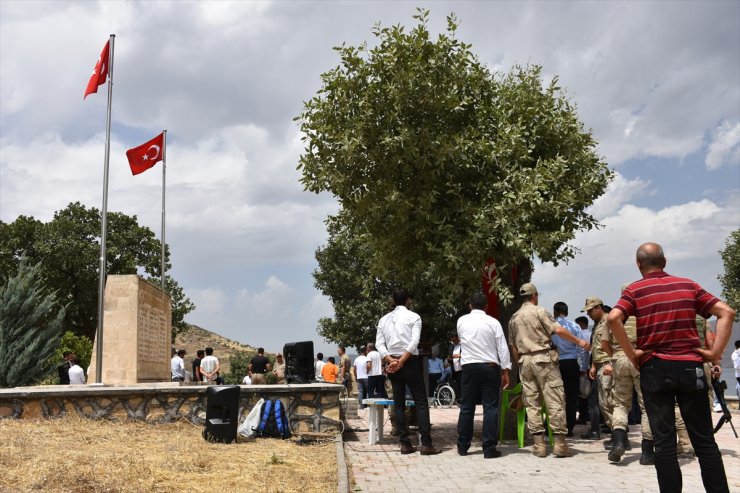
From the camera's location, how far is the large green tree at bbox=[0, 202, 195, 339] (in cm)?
4241

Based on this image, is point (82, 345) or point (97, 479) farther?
point (82, 345)

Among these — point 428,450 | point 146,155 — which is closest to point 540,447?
point 428,450

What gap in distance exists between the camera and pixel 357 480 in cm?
694

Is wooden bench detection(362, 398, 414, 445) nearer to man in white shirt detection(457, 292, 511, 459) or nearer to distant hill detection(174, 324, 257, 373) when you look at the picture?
man in white shirt detection(457, 292, 511, 459)

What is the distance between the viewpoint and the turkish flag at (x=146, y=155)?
71.9 ft

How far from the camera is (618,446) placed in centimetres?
775

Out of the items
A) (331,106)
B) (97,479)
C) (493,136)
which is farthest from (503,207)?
(97,479)

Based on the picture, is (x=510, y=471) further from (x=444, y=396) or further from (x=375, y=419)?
(x=444, y=396)

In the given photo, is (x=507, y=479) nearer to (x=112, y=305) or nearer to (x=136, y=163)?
(x=112, y=305)

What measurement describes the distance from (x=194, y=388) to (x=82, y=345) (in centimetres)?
2664

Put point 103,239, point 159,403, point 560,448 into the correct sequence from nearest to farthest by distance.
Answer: point 560,448
point 159,403
point 103,239

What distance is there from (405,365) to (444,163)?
2.91m

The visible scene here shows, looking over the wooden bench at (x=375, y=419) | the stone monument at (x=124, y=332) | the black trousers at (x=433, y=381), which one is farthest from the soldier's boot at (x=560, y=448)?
the black trousers at (x=433, y=381)

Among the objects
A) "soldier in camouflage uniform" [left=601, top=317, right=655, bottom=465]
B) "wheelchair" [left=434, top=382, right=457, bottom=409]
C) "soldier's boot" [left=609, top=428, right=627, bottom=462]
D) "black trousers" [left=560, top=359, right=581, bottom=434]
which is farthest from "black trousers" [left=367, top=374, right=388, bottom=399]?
"wheelchair" [left=434, top=382, right=457, bottom=409]
